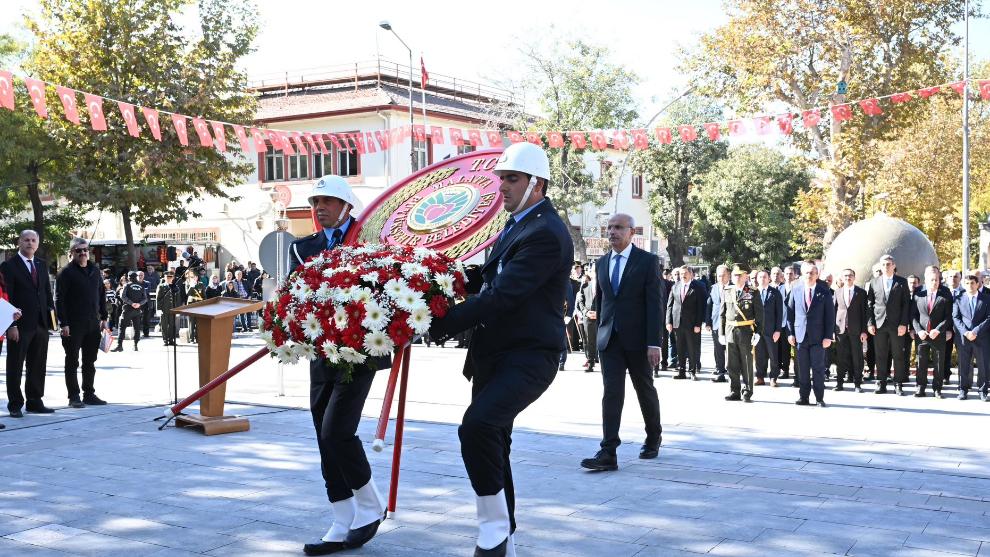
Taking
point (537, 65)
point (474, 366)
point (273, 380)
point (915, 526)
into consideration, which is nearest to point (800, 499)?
point (915, 526)

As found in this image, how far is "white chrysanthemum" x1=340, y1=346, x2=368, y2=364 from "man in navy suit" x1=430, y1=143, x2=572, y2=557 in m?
0.37

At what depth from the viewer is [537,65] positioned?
40.2 metres

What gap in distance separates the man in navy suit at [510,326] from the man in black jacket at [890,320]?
1019cm

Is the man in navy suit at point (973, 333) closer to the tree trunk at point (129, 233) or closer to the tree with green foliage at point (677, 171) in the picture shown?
the tree trunk at point (129, 233)

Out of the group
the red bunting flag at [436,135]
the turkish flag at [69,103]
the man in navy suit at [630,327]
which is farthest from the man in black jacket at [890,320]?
the turkish flag at [69,103]

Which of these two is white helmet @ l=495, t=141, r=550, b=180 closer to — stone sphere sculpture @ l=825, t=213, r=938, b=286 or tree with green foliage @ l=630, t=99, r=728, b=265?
stone sphere sculpture @ l=825, t=213, r=938, b=286

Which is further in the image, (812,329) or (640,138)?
(640,138)

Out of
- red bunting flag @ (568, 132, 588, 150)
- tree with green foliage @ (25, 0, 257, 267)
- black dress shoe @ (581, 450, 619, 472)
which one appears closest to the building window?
tree with green foliage @ (25, 0, 257, 267)

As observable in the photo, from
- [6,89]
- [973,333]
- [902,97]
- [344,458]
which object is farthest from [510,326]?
[902,97]

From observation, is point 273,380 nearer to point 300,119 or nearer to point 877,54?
point 877,54

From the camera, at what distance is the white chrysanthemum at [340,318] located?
4.63m

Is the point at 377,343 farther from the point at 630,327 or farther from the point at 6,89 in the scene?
the point at 6,89

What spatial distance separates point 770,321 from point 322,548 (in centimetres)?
976

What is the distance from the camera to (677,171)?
2045 inches
